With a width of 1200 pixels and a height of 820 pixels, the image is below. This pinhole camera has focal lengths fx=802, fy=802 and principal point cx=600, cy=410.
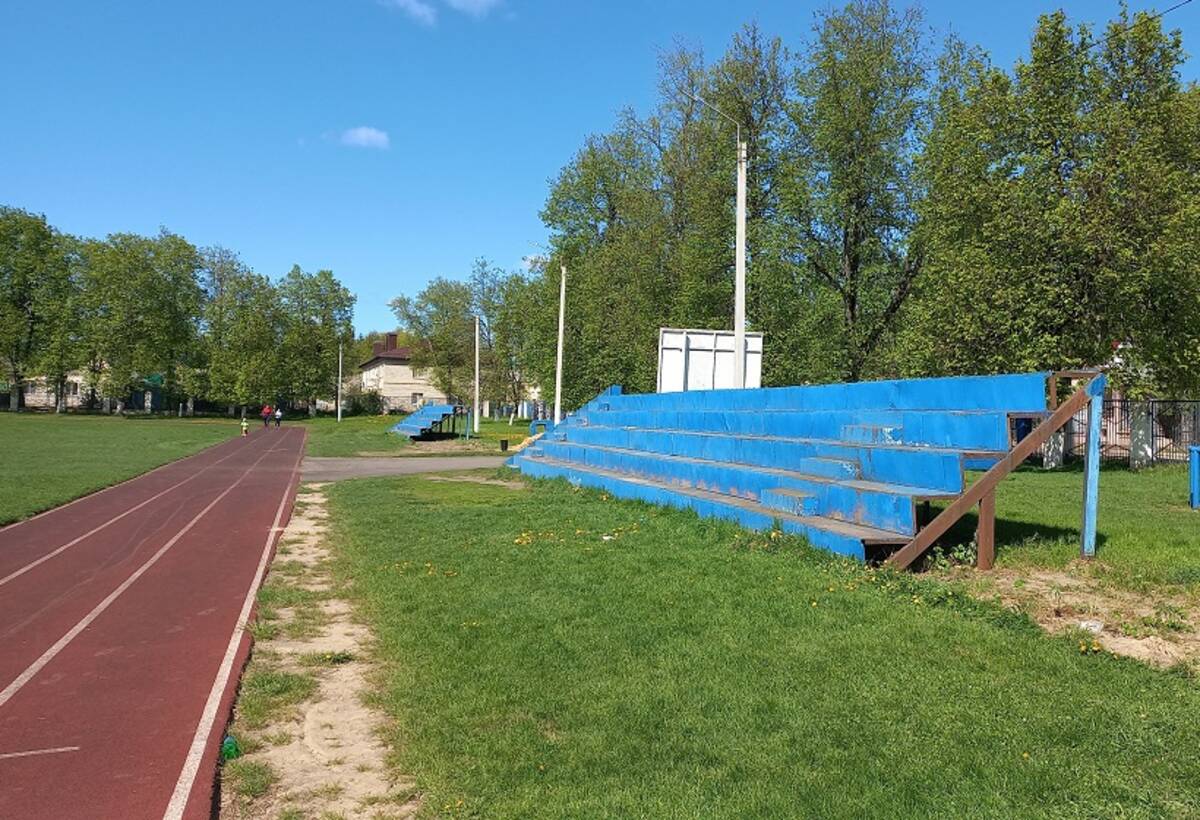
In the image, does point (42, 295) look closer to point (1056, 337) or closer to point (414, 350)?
point (414, 350)

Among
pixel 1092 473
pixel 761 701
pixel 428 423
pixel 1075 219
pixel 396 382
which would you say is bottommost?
pixel 761 701

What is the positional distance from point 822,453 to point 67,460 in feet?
84.2

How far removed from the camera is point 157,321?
76.6 metres

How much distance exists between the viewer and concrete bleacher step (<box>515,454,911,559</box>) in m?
7.74

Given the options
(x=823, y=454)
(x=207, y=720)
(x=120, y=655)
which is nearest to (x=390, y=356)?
(x=823, y=454)

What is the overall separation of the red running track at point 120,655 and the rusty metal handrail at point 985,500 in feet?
19.4

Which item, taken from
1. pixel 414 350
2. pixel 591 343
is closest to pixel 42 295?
→ pixel 414 350

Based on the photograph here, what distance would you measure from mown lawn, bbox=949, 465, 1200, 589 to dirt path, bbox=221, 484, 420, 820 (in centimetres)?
620

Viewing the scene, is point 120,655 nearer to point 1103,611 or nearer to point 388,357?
point 1103,611

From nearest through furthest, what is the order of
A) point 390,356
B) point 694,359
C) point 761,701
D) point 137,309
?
point 761,701 < point 694,359 < point 137,309 < point 390,356

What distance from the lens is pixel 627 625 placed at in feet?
21.2

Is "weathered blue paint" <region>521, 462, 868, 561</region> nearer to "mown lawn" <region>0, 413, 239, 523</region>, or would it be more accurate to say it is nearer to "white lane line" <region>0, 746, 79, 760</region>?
"white lane line" <region>0, 746, 79, 760</region>

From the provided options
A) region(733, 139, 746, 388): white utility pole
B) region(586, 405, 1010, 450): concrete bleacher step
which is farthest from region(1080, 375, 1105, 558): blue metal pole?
region(733, 139, 746, 388): white utility pole

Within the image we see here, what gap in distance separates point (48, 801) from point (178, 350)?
85812mm
